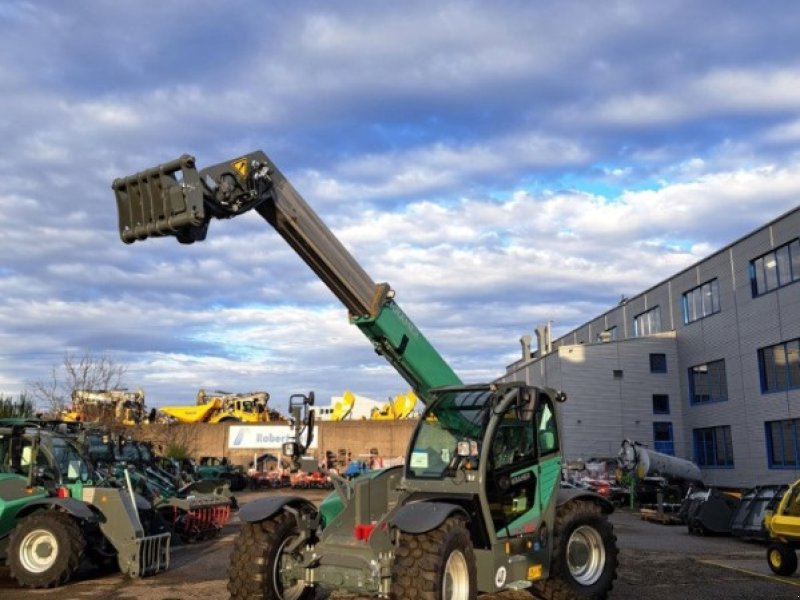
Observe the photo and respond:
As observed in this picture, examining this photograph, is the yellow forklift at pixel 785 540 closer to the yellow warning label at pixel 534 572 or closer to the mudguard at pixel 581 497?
the mudguard at pixel 581 497

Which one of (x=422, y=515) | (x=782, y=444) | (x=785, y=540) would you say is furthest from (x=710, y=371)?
(x=422, y=515)

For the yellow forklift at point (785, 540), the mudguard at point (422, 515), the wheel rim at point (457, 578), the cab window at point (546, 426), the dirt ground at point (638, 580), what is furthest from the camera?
the yellow forklift at point (785, 540)

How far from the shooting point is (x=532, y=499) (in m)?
8.23

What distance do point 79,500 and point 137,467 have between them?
8399 millimetres

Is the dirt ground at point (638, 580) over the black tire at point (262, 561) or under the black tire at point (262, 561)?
under

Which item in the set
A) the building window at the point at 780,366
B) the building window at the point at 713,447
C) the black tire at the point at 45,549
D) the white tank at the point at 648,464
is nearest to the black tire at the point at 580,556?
the black tire at the point at 45,549

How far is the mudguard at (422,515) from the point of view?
6.72 meters

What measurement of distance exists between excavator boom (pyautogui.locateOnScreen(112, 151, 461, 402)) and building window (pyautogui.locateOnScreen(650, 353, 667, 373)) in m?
28.7

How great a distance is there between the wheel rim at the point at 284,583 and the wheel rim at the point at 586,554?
3.12m

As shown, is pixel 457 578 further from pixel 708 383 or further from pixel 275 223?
pixel 708 383

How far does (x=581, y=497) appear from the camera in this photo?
896 centimetres

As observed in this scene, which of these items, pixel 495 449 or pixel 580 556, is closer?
pixel 495 449

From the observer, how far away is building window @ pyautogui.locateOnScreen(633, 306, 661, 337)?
3825 centimetres

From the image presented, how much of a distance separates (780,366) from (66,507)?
25.0 m
